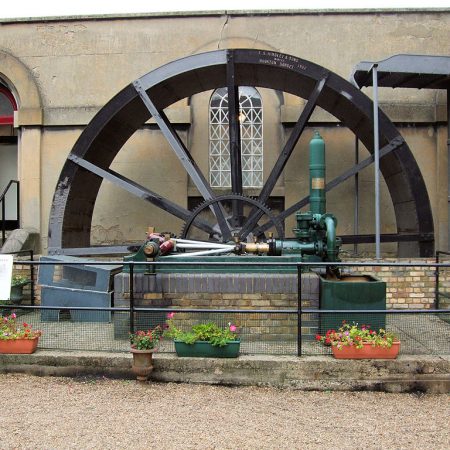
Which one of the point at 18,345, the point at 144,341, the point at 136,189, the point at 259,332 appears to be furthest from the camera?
the point at 136,189

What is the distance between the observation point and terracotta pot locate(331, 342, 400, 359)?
194 inches

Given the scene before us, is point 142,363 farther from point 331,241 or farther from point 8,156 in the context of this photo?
point 8,156

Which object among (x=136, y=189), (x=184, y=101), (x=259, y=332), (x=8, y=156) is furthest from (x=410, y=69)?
(x=8, y=156)

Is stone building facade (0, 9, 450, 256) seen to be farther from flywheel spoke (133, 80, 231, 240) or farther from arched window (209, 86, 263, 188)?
flywheel spoke (133, 80, 231, 240)

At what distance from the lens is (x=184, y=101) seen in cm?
A: 999

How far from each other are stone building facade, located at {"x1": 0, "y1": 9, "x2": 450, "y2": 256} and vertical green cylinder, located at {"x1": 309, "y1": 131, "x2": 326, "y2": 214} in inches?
68.4

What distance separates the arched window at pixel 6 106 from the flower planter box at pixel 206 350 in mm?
7493

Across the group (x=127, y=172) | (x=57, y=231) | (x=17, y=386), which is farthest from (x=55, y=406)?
(x=127, y=172)

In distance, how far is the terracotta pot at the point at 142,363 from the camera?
488cm

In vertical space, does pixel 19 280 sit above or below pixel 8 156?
below

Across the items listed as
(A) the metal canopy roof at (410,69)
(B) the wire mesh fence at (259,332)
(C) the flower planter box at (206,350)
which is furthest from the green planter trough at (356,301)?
(A) the metal canopy roof at (410,69)

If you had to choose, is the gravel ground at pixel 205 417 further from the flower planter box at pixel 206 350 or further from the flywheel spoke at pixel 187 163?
the flywheel spoke at pixel 187 163

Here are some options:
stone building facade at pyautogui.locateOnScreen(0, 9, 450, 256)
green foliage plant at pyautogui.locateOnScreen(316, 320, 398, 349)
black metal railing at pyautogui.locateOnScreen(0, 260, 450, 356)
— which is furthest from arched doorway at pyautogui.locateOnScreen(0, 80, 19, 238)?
green foliage plant at pyautogui.locateOnScreen(316, 320, 398, 349)

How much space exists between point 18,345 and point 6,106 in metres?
6.98
